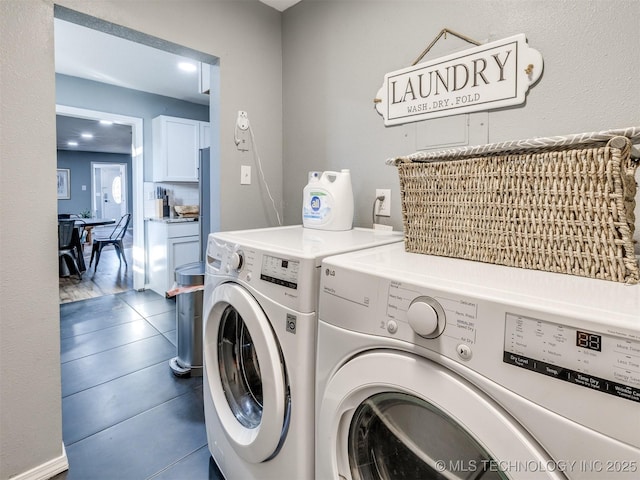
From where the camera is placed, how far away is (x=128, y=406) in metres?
1.86

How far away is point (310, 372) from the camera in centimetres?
91

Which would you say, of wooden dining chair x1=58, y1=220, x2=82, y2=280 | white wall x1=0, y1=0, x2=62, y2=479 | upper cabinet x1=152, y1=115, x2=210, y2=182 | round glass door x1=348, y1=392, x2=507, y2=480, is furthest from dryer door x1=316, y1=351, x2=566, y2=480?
wooden dining chair x1=58, y1=220, x2=82, y2=280

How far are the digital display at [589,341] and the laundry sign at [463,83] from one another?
1.01 metres

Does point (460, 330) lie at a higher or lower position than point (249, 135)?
lower

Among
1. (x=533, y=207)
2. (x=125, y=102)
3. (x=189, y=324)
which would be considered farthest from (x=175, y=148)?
(x=533, y=207)

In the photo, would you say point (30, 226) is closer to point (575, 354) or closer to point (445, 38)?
point (575, 354)

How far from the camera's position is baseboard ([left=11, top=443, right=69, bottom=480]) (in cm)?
133

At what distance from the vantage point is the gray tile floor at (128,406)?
1.46 meters

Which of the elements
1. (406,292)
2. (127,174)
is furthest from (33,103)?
(127,174)

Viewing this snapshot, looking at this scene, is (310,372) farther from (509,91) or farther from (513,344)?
(509,91)

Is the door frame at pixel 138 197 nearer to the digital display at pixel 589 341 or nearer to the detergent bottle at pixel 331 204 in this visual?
the detergent bottle at pixel 331 204

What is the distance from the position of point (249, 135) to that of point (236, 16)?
0.63 meters

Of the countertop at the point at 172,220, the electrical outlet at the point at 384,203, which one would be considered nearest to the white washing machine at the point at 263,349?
the electrical outlet at the point at 384,203

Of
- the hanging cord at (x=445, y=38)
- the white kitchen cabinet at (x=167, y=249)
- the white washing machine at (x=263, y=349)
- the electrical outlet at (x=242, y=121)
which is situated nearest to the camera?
the white washing machine at (x=263, y=349)
